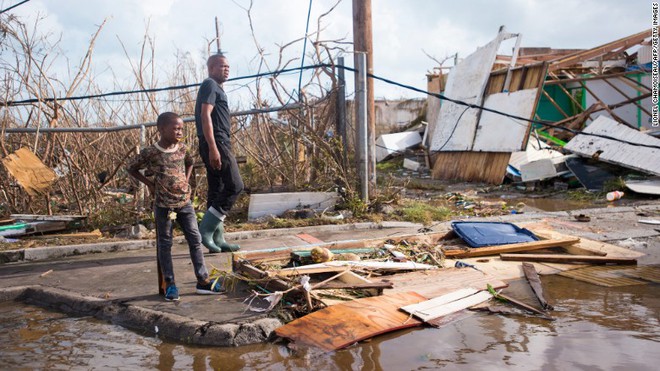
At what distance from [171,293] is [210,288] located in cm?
31

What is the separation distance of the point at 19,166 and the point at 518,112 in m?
10.3

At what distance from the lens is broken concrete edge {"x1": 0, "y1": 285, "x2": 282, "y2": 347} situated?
3.50m

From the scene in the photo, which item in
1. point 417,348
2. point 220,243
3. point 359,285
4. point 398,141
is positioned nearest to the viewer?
point 417,348

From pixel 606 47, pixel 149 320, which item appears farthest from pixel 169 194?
pixel 606 47

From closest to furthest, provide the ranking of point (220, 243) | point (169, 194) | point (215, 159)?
point (169, 194), point (215, 159), point (220, 243)

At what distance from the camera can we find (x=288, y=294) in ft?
13.2

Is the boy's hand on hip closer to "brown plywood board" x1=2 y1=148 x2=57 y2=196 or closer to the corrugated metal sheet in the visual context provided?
"brown plywood board" x1=2 y1=148 x2=57 y2=196

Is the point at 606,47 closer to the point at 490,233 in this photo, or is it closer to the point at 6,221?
the point at 490,233

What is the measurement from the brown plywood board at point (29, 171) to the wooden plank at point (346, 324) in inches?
205

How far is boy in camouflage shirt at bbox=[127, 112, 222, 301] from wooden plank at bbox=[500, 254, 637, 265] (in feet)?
9.51

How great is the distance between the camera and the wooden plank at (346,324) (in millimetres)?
3375

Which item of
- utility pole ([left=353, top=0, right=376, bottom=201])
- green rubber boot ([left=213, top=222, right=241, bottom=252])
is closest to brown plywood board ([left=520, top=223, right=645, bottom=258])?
utility pole ([left=353, top=0, right=376, bottom=201])

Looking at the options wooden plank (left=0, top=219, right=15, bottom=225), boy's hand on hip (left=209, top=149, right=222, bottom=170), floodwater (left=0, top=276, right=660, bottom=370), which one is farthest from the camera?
wooden plank (left=0, top=219, right=15, bottom=225)

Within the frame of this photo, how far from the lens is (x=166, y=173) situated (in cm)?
435
